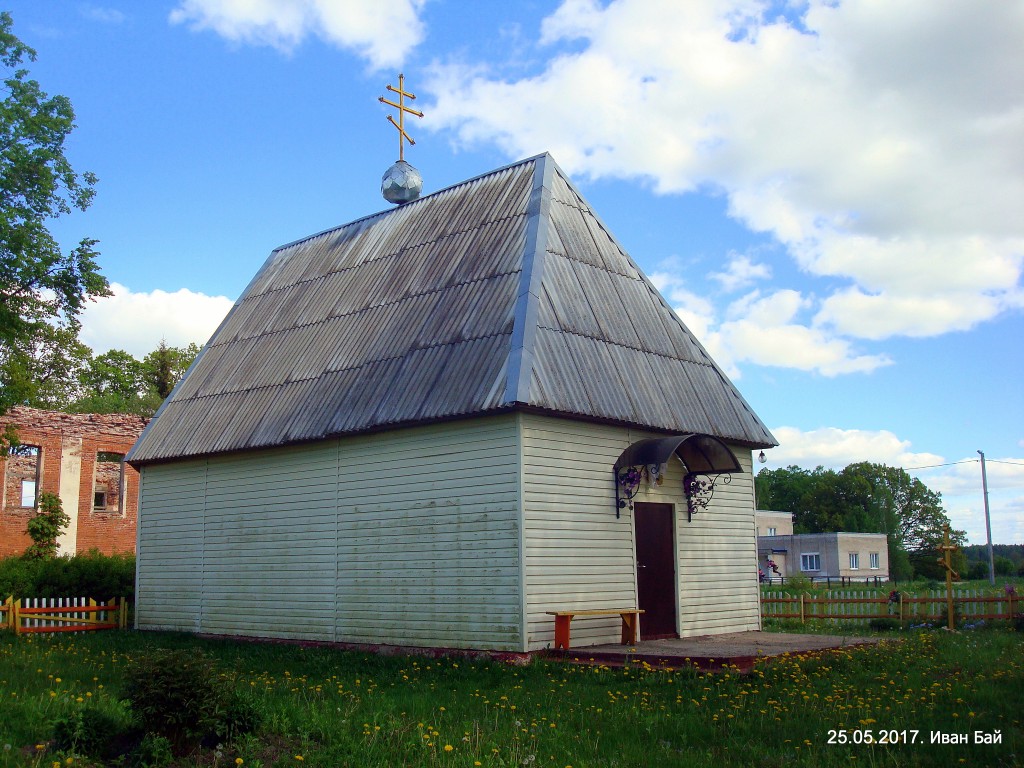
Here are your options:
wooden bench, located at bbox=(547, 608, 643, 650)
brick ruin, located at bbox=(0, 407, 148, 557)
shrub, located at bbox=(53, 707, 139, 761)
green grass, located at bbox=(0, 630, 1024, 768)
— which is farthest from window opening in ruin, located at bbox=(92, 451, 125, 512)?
shrub, located at bbox=(53, 707, 139, 761)

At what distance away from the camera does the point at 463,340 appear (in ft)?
45.4

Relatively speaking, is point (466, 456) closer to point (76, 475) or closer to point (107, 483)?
point (76, 475)

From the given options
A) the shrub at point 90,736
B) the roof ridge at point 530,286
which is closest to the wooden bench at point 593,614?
the roof ridge at point 530,286

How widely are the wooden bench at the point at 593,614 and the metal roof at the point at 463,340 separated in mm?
2575

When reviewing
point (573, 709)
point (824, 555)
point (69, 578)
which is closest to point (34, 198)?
point (69, 578)

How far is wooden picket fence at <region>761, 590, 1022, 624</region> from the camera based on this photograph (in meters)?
18.0

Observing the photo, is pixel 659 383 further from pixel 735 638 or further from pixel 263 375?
pixel 263 375

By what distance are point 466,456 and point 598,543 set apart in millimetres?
2196

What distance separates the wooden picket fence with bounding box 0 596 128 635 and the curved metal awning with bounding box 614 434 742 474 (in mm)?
10751

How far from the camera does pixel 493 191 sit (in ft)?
55.6

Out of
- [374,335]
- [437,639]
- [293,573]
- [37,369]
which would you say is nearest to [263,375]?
[374,335]

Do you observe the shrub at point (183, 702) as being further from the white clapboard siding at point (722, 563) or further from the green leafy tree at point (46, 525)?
the green leafy tree at point (46, 525)

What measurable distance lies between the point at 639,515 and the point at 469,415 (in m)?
3.25

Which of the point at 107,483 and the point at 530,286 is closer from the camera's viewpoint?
the point at 530,286
